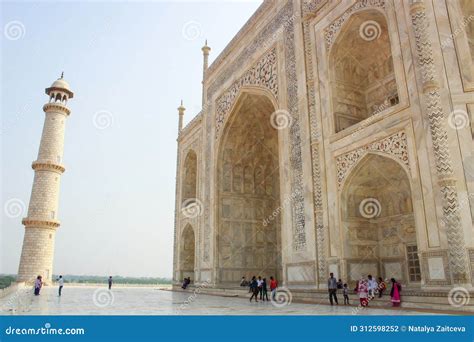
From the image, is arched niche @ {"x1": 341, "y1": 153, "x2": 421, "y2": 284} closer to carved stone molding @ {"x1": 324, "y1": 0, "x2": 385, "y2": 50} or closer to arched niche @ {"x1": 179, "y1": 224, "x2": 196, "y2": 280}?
carved stone molding @ {"x1": 324, "y1": 0, "x2": 385, "y2": 50}

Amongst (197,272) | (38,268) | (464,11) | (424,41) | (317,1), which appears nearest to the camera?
(424,41)

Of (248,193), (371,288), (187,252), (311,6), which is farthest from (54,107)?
(371,288)

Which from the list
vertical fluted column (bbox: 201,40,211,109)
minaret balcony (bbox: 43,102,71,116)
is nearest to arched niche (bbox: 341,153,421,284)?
vertical fluted column (bbox: 201,40,211,109)

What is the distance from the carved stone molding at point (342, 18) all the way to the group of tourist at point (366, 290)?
6248 mm

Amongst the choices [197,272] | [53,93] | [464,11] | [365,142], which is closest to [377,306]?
[365,142]

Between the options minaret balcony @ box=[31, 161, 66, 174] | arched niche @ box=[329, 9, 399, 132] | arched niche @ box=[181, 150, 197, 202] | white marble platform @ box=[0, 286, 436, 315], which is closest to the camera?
white marble platform @ box=[0, 286, 436, 315]

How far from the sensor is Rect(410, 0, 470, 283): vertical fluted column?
6684 mm

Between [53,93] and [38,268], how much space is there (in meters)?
10.5

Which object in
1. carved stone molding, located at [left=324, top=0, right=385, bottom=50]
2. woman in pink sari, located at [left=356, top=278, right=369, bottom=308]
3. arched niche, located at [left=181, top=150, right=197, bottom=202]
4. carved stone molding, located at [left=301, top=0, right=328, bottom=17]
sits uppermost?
carved stone molding, located at [left=301, top=0, right=328, bottom=17]

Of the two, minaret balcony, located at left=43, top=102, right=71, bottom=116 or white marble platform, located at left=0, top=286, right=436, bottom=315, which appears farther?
minaret balcony, located at left=43, top=102, right=71, bottom=116

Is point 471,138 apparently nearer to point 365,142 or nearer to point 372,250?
point 365,142

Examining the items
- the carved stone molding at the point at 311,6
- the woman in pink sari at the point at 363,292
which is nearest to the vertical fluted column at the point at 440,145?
the woman in pink sari at the point at 363,292

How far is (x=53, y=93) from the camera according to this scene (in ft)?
77.8

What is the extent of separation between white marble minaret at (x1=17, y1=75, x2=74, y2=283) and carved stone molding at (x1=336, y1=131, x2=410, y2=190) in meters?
16.8
